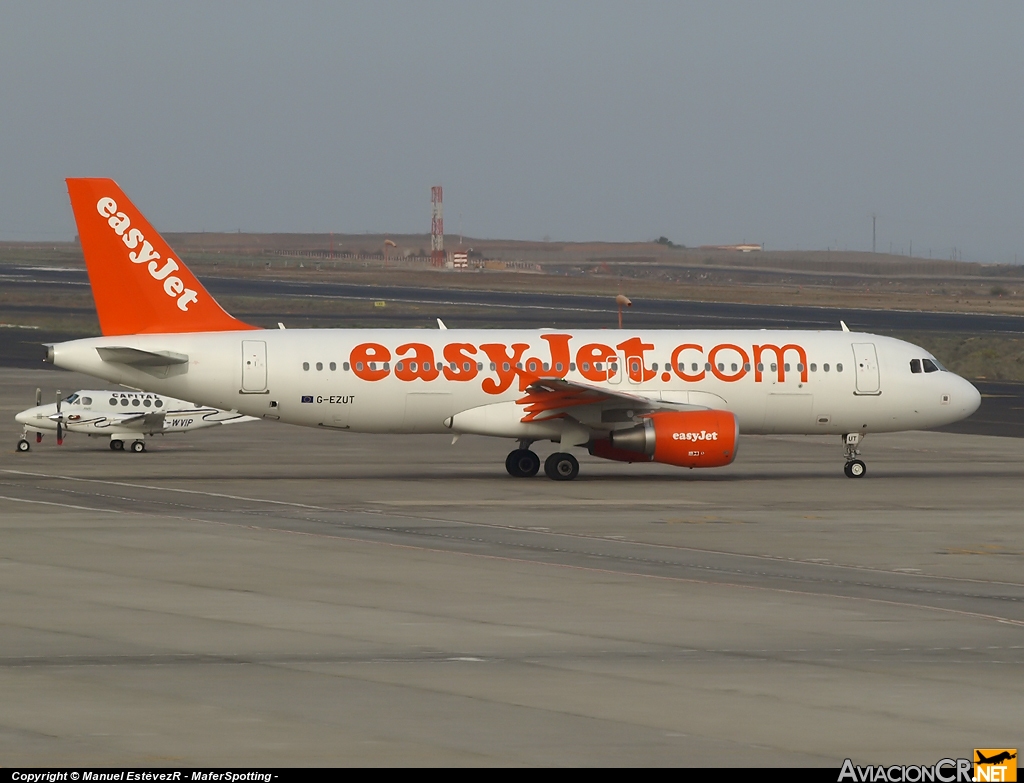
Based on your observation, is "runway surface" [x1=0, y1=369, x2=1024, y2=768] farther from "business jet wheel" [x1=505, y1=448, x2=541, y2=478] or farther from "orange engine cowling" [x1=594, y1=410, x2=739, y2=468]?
"business jet wheel" [x1=505, y1=448, x2=541, y2=478]

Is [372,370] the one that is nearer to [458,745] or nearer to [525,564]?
[525,564]

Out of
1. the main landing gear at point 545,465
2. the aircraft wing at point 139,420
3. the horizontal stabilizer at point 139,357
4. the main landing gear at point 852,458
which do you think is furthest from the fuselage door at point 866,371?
the aircraft wing at point 139,420

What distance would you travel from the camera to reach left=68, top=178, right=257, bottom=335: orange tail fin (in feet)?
125

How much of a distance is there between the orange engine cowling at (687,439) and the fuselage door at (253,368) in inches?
345

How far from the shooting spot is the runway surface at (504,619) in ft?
45.7

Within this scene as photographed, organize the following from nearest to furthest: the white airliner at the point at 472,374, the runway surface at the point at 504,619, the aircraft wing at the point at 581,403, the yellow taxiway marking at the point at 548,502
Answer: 1. the runway surface at the point at 504,619
2. the yellow taxiway marking at the point at 548,502
3. the aircraft wing at the point at 581,403
4. the white airliner at the point at 472,374

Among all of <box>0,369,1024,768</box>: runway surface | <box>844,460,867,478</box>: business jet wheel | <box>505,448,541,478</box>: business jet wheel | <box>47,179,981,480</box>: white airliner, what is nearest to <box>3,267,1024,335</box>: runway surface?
<box>47,179,981,480</box>: white airliner

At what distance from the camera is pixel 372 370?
38094mm

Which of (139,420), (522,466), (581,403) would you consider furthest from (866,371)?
(139,420)

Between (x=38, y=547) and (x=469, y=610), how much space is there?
900cm

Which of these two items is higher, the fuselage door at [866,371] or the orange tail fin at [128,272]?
the orange tail fin at [128,272]

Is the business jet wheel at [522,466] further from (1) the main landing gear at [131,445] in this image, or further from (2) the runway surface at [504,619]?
(1) the main landing gear at [131,445]

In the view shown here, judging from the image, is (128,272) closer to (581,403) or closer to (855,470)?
(581,403)

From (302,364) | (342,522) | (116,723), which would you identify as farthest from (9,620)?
(302,364)
